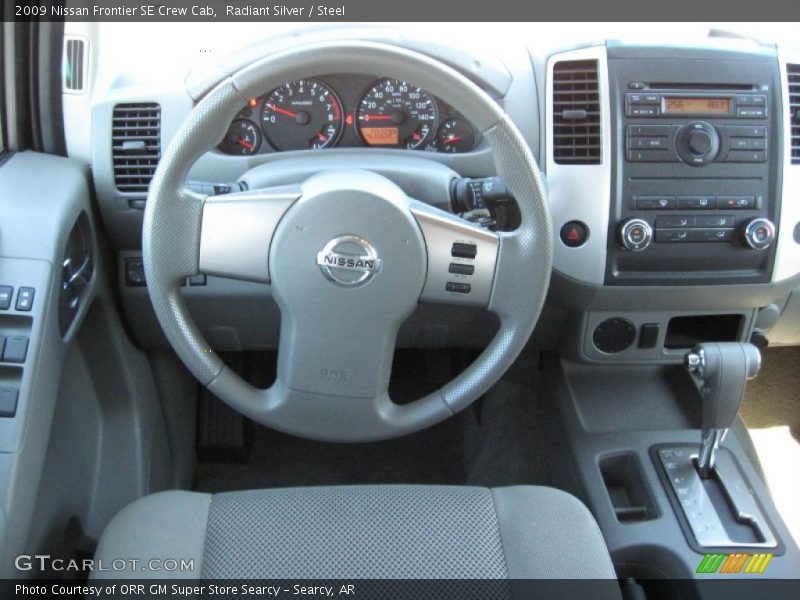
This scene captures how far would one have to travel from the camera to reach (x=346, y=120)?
1623 millimetres

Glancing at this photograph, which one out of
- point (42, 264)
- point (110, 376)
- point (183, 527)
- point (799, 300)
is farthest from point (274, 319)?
point (799, 300)

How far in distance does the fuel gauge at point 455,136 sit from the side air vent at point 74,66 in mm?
721

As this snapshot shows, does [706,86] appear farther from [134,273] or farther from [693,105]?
[134,273]

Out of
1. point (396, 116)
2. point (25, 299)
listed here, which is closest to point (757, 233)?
point (396, 116)

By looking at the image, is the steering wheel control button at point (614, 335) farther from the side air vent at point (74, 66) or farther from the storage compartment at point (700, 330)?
the side air vent at point (74, 66)

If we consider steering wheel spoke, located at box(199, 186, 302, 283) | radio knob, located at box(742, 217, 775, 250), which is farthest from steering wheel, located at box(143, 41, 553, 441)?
radio knob, located at box(742, 217, 775, 250)

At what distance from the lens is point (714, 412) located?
1.50m

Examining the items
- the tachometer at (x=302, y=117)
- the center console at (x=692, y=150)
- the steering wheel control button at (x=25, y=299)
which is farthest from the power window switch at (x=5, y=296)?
the center console at (x=692, y=150)

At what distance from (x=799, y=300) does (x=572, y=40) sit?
92 cm

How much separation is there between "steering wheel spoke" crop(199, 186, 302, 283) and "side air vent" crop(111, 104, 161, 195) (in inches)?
14.8

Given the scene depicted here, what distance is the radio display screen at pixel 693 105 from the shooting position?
155cm

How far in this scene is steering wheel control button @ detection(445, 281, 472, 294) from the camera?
4.31ft

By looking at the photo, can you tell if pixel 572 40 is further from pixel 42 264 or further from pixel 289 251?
pixel 42 264

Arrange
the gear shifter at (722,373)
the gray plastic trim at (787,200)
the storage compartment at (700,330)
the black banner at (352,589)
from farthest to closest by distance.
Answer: the storage compartment at (700,330) < the gray plastic trim at (787,200) < the gear shifter at (722,373) < the black banner at (352,589)
